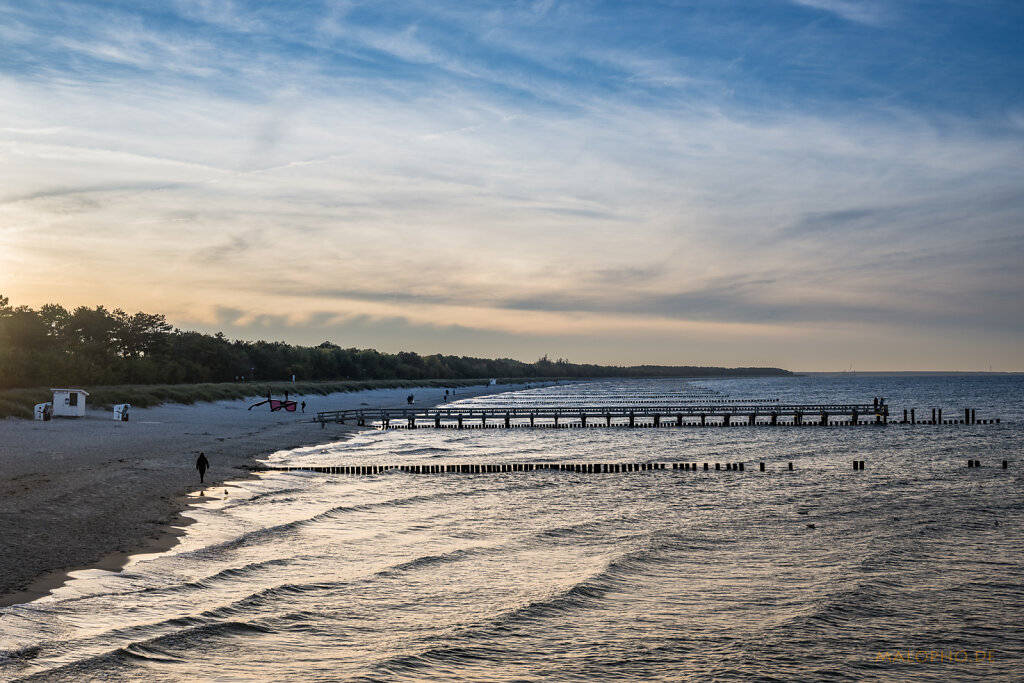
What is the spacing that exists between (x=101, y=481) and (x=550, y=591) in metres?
20.3

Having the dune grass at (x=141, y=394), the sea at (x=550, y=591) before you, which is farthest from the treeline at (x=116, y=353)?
the sea at (x=550, y=591)

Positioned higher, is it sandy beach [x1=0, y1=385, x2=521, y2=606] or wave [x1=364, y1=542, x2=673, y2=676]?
sandy beach [x1=0, y1=385, x2=521, y2=606]

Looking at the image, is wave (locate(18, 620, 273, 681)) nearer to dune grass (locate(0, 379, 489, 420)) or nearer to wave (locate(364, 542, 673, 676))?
wave (locate(364, 542, 673, 676))

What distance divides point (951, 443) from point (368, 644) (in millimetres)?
58564

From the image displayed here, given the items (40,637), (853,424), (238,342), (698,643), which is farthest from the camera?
(238,342)

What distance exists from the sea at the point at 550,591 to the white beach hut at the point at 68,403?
32.9 metres

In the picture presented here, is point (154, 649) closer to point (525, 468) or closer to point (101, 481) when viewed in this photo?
point (101, 481)

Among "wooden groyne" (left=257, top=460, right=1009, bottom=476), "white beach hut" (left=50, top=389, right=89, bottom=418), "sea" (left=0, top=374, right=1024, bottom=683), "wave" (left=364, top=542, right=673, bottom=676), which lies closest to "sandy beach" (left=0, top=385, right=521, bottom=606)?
"sea" (left=0, top=374, right=1024, bottom=683)

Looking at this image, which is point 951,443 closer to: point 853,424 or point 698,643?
point 853,424

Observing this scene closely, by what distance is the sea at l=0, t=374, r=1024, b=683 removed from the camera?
13219mm

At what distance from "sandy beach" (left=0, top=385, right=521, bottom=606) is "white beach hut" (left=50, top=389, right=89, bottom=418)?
158cm

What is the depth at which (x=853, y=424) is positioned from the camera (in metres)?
79.9

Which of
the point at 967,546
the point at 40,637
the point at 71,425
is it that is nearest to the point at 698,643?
the point at 40,637

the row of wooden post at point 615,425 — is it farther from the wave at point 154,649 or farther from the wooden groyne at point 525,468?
the wave at point 154,649
